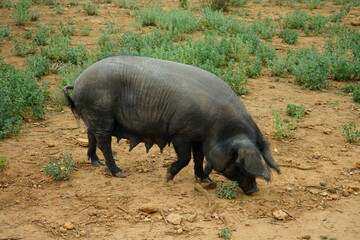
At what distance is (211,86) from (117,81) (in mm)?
1167

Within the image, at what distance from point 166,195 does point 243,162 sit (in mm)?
1021

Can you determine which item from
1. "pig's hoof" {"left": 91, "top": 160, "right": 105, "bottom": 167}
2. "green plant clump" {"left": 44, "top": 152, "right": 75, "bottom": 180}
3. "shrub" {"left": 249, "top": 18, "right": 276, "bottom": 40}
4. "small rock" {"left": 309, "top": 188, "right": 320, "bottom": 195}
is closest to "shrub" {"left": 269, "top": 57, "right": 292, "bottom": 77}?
"shrub" {"left": 249, "top": 18, "right": 276, "bottom": 40}

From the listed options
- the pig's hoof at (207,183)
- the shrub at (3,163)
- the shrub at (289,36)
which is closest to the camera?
the pig's hoof at (207,183)

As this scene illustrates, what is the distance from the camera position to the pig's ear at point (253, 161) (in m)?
5.20

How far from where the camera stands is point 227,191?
553 centimetres

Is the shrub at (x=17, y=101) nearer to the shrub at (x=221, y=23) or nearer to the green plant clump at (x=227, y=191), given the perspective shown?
the green plant clump at (x=227, y=191)

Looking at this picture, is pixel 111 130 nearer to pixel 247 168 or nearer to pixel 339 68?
pixel 247 168

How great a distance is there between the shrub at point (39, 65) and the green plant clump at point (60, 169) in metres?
3.76

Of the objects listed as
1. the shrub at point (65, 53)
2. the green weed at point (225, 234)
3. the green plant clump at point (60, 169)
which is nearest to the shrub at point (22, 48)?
the shrub at point (65, 53)

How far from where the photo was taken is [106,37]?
1128 centimetres

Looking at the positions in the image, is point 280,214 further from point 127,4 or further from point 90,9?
point 127,4

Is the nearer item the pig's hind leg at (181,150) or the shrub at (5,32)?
the pig's hind leg at (181,150)

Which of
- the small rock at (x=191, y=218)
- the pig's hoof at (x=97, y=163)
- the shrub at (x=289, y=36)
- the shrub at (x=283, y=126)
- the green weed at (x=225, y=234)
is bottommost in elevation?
the pig's hoof at (x=97, y=163)

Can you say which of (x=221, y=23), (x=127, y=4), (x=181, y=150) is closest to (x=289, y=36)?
(x=221, y=23)
